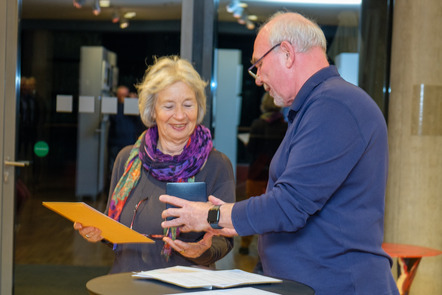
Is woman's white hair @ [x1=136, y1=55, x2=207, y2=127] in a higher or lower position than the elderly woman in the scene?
higher

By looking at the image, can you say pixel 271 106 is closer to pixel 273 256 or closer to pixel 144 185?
pixel 144 185

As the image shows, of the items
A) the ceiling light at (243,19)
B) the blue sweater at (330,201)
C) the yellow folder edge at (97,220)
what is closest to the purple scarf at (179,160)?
the yellow folder edge at (97,220)

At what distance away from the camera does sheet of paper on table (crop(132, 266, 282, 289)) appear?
162 centimetres

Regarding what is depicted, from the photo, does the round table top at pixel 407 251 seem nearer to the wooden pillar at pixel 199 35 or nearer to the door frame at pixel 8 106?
the wooden pillar at pixel 199 35

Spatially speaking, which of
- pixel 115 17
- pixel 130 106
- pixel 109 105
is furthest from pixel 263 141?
pixel 115 17

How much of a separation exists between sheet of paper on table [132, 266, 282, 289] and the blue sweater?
5.3 inches

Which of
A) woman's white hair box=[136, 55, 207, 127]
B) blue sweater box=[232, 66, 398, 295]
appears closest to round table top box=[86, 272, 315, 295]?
blue sweater box=[232, 66, 398, 295]

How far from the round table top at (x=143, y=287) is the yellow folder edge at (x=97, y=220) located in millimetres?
306

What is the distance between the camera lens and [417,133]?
4.23 m

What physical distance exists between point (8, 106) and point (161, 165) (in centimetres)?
212

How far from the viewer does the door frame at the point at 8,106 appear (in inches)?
170

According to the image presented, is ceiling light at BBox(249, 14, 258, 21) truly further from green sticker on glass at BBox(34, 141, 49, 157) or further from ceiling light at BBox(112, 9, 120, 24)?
green sticker on glass at BBox(34, 141, 49, 157)

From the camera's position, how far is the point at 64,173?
4.42 meters

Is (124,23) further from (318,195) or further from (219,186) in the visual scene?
(318,195)
